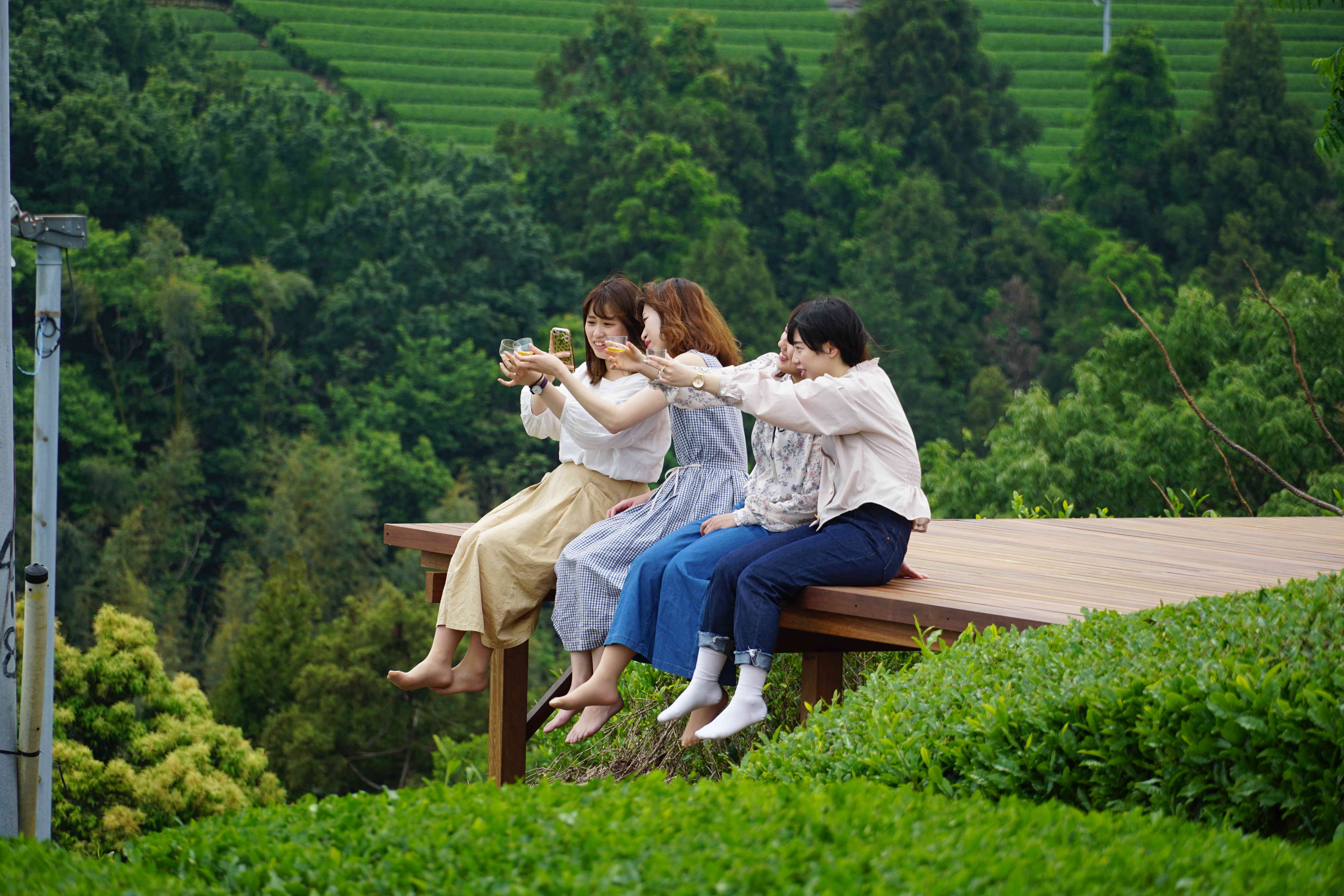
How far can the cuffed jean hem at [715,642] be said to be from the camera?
330 cm

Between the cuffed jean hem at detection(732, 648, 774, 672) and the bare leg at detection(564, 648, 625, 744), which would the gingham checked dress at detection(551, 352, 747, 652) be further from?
the cuffed jean hem at detection(732, 648, 774, 672)

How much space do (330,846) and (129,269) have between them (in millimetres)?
36078

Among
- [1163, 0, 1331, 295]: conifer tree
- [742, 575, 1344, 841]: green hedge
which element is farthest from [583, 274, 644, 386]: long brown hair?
[1163, 0, 1331, 295]: conifer tree

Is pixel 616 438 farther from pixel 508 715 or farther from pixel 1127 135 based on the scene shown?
pixel 1127 135

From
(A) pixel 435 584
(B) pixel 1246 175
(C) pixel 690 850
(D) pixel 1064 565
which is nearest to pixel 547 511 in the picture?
(A) pixel 435 584

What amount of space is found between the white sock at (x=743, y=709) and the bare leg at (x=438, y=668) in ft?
3.07

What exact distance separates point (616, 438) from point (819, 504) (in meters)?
0.78

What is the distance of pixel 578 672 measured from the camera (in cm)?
381

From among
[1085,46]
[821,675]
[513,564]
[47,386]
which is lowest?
[47,386]

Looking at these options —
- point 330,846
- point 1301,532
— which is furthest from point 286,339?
point 330,846

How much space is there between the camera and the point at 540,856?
1.84 meters

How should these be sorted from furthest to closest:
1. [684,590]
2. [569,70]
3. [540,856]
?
[569,70]
[684,590]
[540,856]

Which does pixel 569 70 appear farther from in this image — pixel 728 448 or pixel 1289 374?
pixel 728 448

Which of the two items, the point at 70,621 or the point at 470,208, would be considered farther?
the point at 470,208
